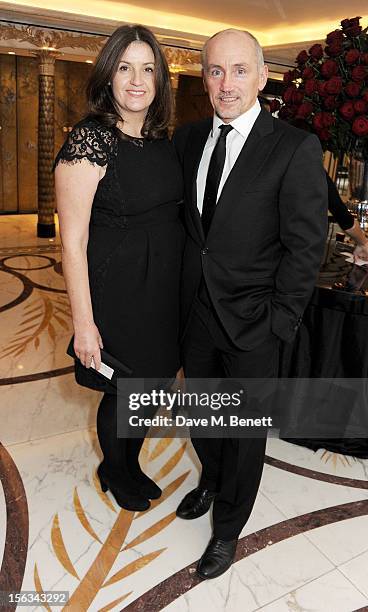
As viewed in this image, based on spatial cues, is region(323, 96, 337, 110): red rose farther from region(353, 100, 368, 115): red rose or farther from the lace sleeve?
the lace sleeve

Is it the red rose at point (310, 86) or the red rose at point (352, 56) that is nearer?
the red rose at point (352, 56)

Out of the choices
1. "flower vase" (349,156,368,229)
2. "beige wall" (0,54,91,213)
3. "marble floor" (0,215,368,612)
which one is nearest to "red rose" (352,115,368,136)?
"flower vase" (349,156,368,229)

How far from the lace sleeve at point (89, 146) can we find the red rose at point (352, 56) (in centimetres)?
136

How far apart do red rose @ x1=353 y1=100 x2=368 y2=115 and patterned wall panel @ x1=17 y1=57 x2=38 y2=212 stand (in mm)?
8483

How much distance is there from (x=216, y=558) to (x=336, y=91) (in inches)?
82.3

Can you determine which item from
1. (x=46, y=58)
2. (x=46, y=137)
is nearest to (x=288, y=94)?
(x=46, y=58)

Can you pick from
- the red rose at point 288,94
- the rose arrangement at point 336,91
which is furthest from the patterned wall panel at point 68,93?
the rose arrangement at point 336,91

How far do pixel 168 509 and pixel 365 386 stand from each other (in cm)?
112

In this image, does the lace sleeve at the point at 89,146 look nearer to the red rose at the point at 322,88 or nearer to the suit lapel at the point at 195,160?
the suit lapel at the point at 195,160

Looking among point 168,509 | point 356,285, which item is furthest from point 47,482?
point 356,285

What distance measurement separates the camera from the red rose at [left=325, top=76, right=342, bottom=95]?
97.5 inches

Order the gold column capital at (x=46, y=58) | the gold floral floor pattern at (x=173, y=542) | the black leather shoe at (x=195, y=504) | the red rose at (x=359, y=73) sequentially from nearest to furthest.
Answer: the gold floral floor pattern at (x=173, y=542) < the black leather shoe at (x=195, y=504) < the red rose at (x=359, y=73) < the gold column capital at (x=46, y=58)

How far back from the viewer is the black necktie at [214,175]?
1781 millimetres

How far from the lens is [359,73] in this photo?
2.43 meters
